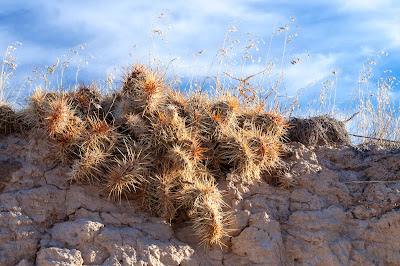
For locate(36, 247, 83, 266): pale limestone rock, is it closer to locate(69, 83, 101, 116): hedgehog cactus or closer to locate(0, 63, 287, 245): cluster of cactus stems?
locate(0, 63, 287, 245): cluster of cactus stems

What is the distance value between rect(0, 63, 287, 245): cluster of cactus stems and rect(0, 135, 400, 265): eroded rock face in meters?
0.21

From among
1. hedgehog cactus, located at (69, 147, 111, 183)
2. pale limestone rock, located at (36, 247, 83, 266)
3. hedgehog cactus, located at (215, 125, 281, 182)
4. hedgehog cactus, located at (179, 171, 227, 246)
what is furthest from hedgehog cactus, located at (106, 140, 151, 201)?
hedgehog cactus, located at (215, 125, 281, 182)

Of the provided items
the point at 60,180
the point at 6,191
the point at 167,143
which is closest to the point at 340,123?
the point at 167,143

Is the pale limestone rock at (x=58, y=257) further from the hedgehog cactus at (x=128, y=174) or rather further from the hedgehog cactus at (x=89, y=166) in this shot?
the hedgehog cactus at (x=89, y=166)

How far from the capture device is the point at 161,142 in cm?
510

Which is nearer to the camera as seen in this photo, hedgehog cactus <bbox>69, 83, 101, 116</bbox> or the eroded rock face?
the eroded rock face

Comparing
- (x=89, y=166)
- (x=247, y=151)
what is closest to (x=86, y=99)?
(x=89, y=166)

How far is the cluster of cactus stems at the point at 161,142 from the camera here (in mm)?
4711

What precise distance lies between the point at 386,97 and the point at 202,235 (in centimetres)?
552

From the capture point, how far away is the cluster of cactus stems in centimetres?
471

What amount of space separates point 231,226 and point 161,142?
4.59 ft

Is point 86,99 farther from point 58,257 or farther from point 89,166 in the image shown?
point 58,257

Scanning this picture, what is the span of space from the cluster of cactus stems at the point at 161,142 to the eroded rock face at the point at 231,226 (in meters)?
0.21

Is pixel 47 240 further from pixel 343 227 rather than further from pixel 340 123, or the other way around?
pixel 340 123
